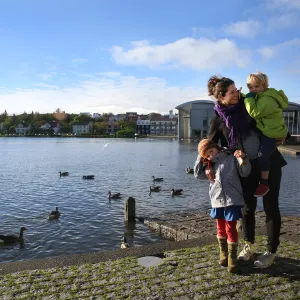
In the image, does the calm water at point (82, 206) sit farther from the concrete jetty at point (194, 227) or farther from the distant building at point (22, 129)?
the distant building at point (22, 129)

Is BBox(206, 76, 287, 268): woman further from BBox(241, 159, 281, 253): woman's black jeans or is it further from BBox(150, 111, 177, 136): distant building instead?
BBox(150, 111, 177, 136): distant building

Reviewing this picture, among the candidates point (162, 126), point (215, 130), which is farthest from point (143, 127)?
point (215, 130)

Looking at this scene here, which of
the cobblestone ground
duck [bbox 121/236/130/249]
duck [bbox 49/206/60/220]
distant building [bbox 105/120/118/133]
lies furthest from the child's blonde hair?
distant building [bbox 105/120/118/133]

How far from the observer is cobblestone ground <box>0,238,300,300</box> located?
389 cm

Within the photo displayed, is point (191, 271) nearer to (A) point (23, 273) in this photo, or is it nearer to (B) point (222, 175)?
(B) point (222, 175)

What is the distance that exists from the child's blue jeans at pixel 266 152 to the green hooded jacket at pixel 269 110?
7cm

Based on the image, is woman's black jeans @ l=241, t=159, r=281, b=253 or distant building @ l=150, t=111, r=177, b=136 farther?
distant building @ l=150, t=111, r=177, b=136

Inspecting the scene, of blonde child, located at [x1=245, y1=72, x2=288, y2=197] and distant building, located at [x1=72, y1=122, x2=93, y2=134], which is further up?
distant building, located at [x1=72, y1=122, x2=93, y2=134]

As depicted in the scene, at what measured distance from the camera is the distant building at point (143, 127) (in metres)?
166

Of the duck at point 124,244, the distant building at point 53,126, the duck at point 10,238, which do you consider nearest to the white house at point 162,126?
the distant building at point 53,126

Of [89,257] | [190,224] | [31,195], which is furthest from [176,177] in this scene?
[89,257]

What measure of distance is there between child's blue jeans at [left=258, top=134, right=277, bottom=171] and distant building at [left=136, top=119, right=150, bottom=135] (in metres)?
161

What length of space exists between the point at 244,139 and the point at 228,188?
25.4 inches

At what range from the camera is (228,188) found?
172 inches
